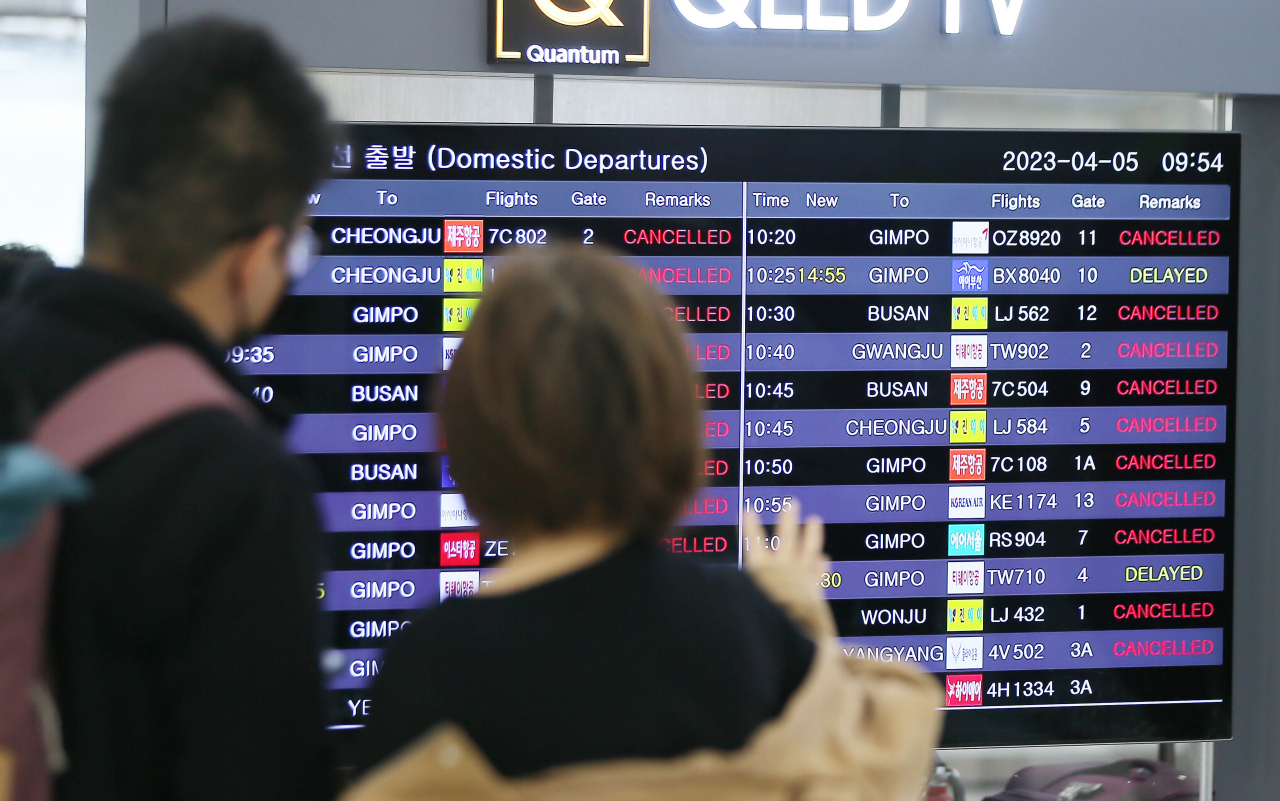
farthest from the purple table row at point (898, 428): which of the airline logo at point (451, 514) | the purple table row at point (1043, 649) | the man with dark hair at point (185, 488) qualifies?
the man with dark hair at point (185, 488)

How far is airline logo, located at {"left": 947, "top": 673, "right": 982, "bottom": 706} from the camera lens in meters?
2.41

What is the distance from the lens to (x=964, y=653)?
2412 millimetres

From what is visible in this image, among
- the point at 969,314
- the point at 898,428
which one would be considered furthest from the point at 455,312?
the point at 969,314

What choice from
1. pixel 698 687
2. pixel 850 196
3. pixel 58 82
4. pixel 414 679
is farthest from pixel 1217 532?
pixel 58 82

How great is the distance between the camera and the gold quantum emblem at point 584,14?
2.28 meters

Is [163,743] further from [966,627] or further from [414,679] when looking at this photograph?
[966,627]

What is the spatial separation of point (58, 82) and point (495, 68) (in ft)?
4.71

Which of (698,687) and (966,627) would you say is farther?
(966,627)

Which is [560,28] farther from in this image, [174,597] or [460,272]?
[174,597]

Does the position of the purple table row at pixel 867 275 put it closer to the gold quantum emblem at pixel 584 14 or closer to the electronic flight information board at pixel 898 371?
the electronic flight information board at pixel 898 371

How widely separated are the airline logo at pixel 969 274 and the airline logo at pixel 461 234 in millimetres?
964

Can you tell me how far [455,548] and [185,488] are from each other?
4.61 ft

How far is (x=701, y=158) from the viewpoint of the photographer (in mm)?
2344

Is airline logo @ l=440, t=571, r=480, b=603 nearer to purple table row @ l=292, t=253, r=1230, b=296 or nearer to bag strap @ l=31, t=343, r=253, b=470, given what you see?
purple table row @ l=292, t=253, r=1230, b=296
